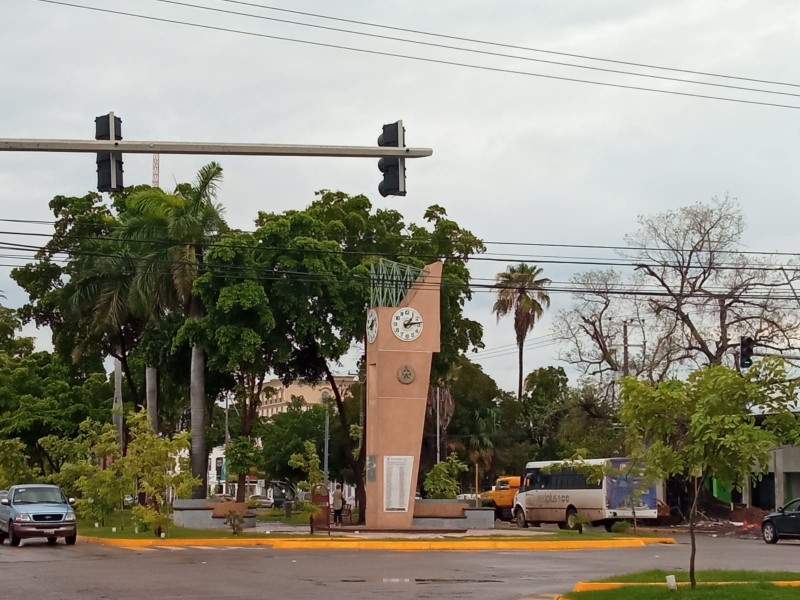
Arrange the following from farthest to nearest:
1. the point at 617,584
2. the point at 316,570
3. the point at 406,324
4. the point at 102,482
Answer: the point at 406,324 → the point at 102,482 → the point at 316,570 → the point at 617,584

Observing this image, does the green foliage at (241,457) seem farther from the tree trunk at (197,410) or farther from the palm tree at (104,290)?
the palm tree at (104,290)

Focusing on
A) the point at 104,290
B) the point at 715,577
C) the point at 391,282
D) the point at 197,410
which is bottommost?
the point at 715,577

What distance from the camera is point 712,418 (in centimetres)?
1480

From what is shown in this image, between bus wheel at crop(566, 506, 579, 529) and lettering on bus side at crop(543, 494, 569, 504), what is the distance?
42 cm

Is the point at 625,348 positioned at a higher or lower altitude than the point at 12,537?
higher

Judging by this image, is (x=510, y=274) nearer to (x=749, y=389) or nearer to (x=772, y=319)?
(x=772, y=319)

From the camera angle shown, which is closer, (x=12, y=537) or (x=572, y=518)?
(x=12, y=537)

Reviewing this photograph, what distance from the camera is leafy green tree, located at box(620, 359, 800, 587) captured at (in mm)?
14719

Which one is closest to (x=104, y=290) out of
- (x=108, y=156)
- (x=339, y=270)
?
(x=339, y=270)

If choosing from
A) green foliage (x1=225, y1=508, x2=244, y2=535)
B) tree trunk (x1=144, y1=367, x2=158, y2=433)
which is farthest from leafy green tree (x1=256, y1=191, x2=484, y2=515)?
green foliage (x1=225, y1=508, x2=244, y2=535)

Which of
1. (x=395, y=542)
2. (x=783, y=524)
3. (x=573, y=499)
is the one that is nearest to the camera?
(x=395, y=542)

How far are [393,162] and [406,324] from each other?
21.1m

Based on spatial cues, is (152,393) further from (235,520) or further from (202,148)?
(202,148)

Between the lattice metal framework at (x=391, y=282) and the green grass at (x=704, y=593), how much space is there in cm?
2133
